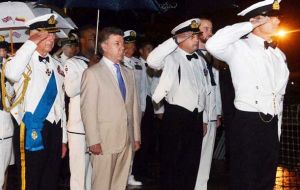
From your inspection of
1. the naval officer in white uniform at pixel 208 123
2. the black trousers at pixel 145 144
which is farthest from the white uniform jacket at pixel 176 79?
the black trousers at pixel 145 144

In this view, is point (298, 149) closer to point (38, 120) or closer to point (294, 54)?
point (294, 54)

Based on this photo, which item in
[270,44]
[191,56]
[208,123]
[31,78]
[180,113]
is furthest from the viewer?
[208,123]

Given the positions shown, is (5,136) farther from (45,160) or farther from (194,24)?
(194,24)

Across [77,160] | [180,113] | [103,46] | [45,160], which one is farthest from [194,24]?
[45,160]

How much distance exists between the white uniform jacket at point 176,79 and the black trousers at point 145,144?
2943 mm

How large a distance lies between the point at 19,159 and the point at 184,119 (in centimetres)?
219

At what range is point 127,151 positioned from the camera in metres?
6.58

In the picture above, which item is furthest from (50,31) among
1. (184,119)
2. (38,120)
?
(184,119)

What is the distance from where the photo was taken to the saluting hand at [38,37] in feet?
19.4

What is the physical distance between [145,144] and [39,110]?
458 centimetres

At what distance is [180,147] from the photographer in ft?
24.0

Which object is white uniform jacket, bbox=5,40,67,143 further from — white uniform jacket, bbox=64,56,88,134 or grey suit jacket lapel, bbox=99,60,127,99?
white uniform jacket, bbox=64,56,88,134

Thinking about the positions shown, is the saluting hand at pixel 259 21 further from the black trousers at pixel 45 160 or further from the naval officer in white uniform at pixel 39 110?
the black trousers at pixel 45 160

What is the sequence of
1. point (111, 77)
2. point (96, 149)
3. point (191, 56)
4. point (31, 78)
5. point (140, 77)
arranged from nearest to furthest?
1. point (31, 78)
2. point (96, 149)
3. point (111, 77)
4. point (191, 56)
5. point (140, 77)
